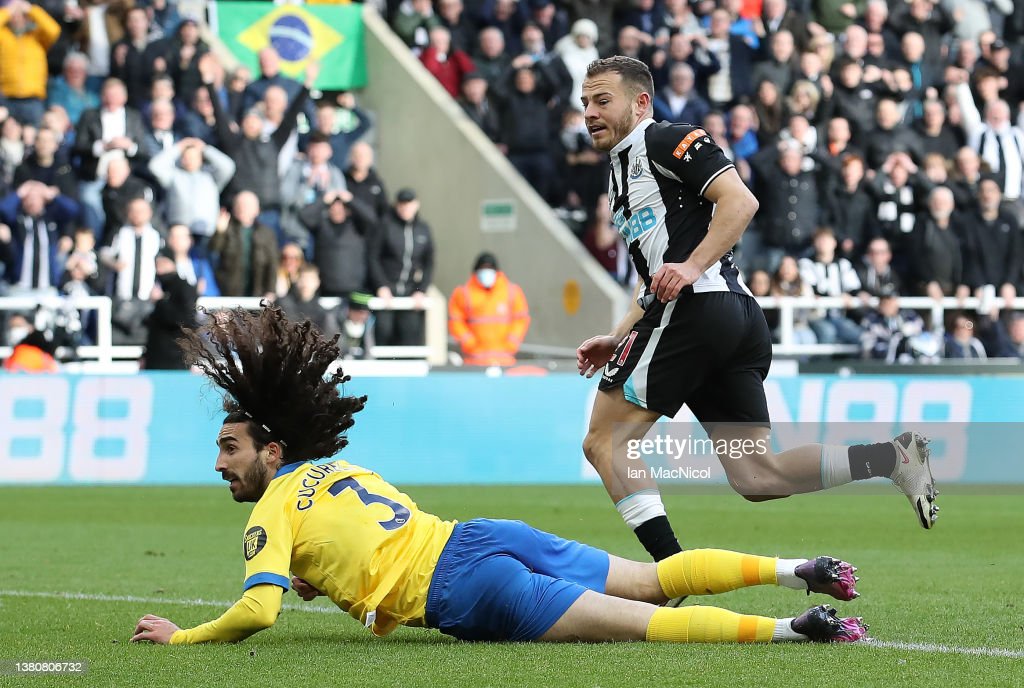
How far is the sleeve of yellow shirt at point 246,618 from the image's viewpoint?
19.0 ft

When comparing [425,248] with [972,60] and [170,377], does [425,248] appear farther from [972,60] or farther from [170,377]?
[972,60]

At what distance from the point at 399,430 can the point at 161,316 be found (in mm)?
2584

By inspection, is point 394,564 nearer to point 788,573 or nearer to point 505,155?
point 788,573

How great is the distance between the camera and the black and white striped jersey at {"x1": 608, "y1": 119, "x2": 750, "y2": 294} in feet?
23.3

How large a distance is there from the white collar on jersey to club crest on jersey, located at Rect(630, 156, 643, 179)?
3.1 inches

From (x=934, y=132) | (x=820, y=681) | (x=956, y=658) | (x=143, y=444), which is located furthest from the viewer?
(x=934, y=132)

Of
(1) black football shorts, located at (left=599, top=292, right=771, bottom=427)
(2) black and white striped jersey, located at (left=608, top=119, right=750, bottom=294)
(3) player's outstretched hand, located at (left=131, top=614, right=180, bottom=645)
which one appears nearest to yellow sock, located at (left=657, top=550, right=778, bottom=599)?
(1) black football shorts, located at (left=599, top=292, right=771, bottom=427)

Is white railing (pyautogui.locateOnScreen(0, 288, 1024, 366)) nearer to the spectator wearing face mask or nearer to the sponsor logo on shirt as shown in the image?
the spectator wearing face mask

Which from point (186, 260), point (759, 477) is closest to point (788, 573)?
point (759, 477)

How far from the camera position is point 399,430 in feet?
52.1

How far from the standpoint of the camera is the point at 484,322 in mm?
18109

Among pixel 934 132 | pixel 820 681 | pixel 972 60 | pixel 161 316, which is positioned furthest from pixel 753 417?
pixel 972 60

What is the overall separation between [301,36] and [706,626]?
677 inches

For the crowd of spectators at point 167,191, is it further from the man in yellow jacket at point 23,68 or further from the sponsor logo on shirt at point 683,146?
the sponsor logo on shirt at point 683,146
